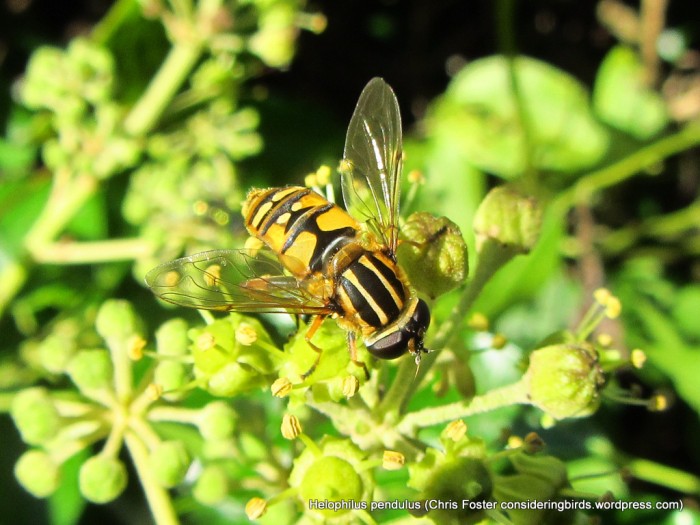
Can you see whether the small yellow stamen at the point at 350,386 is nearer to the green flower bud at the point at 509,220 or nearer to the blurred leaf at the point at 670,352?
the green flower bud at the point at 509,220

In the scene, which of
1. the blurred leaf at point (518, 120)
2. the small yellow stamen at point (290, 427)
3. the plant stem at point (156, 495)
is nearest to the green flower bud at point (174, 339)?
the plant stem at point (156, 495)

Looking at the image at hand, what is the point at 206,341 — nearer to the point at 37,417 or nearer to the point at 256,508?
the point at 256,508

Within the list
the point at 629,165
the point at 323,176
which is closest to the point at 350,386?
the point at 323,176

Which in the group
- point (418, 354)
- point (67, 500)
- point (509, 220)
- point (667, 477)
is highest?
point (509, 220)

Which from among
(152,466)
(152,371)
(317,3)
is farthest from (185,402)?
(317,3)

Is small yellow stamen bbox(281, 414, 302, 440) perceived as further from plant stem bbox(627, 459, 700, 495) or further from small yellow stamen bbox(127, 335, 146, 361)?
plant stem bbox(627, 459, 700, 495)

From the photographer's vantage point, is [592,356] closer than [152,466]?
Yes

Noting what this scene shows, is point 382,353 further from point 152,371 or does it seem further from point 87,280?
point 87,280
